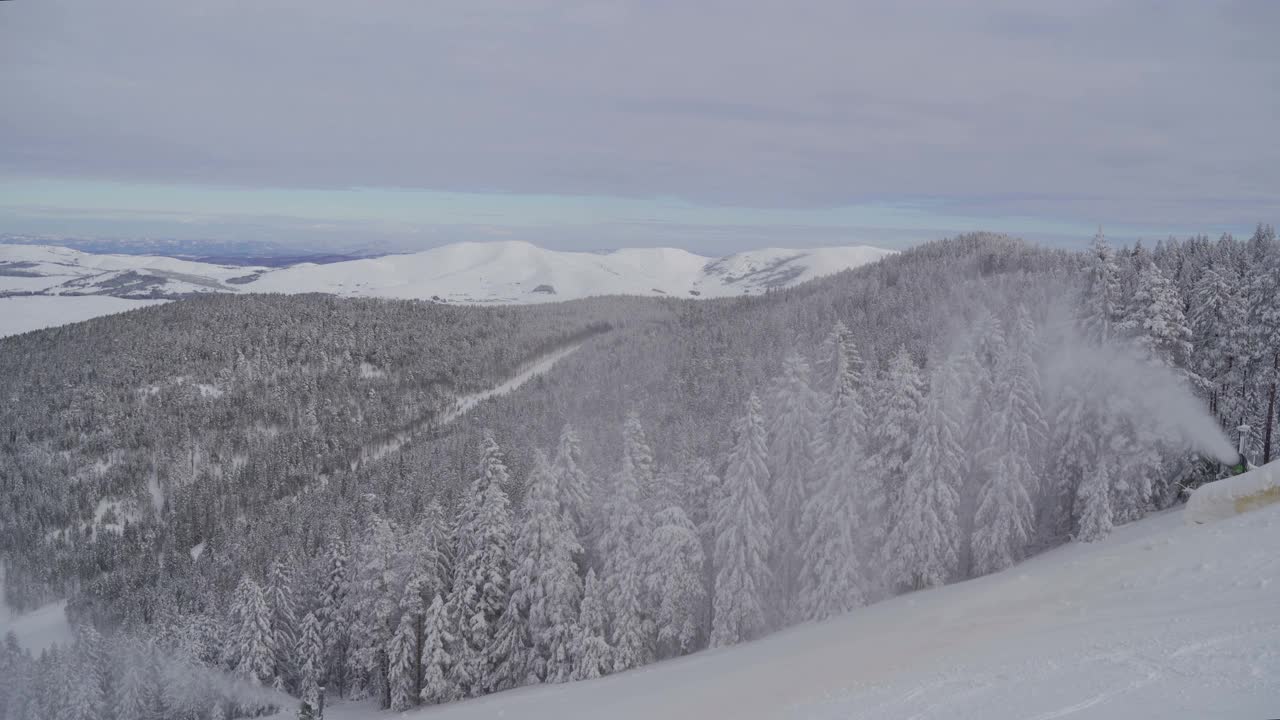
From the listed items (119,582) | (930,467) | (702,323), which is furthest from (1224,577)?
(702,323)

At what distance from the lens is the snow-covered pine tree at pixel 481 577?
35906mm

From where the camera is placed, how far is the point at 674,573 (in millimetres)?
33469

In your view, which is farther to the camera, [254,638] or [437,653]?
[254,638]

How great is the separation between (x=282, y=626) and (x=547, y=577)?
27.0 metres

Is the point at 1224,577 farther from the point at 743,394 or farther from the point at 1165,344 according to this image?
the point at 743,394

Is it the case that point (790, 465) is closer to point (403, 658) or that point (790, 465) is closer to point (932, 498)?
point (932, 498)

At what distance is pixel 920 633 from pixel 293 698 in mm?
46470

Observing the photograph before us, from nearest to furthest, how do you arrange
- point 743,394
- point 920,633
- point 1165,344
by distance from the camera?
point 920,633 < point 1165,344 < point 743,394

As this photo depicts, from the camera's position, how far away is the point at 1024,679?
43.7 ft

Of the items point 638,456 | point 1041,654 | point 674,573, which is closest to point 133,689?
point 638,456

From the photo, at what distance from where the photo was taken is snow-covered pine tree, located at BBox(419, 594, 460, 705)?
3538 centimetres

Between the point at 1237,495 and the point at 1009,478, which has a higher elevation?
the point at 1237,495

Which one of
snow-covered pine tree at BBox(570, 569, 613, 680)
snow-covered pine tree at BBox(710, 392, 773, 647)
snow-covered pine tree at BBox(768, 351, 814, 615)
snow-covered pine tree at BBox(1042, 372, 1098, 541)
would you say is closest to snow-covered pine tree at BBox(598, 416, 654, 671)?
snow-covered pine tree at BBox(570, 569, 613, 680)

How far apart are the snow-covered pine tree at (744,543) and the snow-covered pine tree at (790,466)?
1.08m
